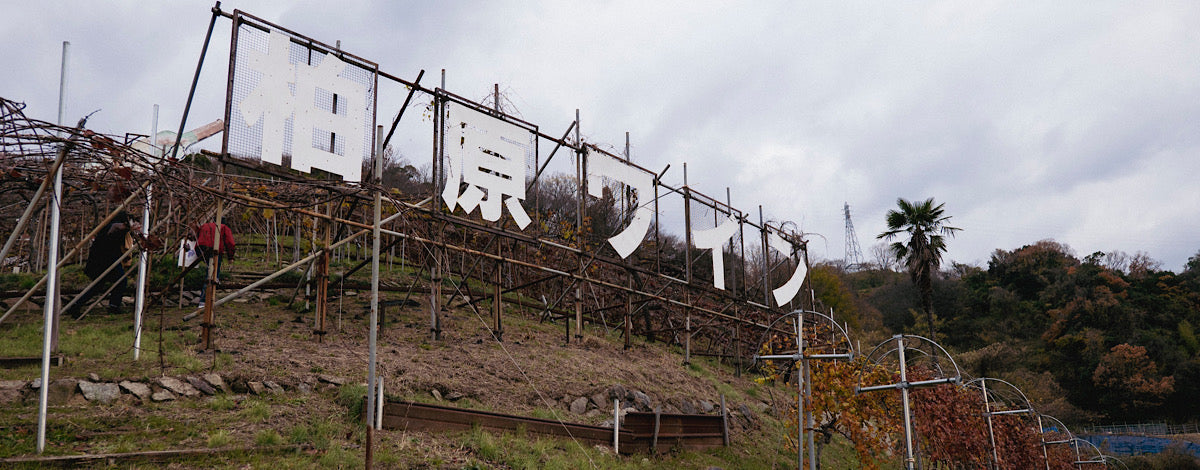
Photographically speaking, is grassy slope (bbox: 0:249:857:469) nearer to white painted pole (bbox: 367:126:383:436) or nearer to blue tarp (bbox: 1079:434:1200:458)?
white painted pole (bbox: 367:126:383:436)

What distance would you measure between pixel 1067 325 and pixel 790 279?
78.6 ft

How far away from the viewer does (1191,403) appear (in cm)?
3791

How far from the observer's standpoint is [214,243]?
12.1 meters

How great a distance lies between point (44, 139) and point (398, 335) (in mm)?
8134

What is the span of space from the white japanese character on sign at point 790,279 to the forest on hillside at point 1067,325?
14.3 m

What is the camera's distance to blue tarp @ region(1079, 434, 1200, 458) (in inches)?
1276

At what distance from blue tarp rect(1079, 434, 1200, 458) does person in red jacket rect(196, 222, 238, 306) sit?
108 ft

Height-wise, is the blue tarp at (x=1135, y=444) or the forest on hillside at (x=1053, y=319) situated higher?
the forest on hillside at (x=1053, y=319)

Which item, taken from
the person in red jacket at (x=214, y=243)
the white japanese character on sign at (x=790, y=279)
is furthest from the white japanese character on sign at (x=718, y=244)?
the person in red jacket at (x=214, y=243)

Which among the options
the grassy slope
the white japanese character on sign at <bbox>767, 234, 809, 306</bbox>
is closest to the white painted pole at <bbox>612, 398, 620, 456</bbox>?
the grassy slope

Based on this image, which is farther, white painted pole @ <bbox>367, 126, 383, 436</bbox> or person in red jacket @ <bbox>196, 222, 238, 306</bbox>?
person in red jacket @ <bbox>196, 222, 238, 306</bbox>

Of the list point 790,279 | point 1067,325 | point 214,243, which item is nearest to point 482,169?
point 214,243

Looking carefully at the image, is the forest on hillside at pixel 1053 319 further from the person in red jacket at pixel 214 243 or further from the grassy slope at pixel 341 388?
the person in red jacket at pixel 214 243

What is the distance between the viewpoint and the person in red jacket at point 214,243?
12094 mm
